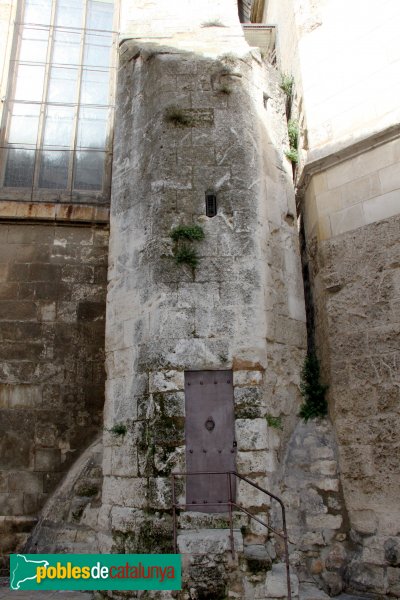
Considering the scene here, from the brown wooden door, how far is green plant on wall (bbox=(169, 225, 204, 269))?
1080 millimetres

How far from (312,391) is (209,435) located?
123cm

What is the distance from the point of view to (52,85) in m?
8.09

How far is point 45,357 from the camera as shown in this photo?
625cm

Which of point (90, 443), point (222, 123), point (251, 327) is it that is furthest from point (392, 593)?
point (222, 123)

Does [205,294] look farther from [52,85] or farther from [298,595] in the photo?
[52,85]

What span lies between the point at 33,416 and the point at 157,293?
246 centimetres

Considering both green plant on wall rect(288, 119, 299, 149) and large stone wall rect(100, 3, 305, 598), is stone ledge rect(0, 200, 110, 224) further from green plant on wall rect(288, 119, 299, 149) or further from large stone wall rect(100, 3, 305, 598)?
green plant on wall rect(288, 119, 299, 149)

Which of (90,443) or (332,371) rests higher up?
(332,371)

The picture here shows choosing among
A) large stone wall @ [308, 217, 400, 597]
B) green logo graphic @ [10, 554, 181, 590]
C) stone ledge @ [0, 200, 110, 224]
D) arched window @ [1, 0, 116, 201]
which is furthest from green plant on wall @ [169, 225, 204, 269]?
arched window @ [1, 0, 116, 201]

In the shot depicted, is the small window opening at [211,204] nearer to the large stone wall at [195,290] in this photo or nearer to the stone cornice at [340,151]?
the large stone wall at [195,290]

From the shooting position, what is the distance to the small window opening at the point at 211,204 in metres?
5.12

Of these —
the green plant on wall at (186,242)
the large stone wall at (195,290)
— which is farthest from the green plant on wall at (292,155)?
the green plant on wall at (186,242)

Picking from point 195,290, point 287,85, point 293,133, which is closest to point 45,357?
point 195,290

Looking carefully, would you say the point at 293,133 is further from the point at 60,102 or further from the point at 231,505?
the point at 231,505
